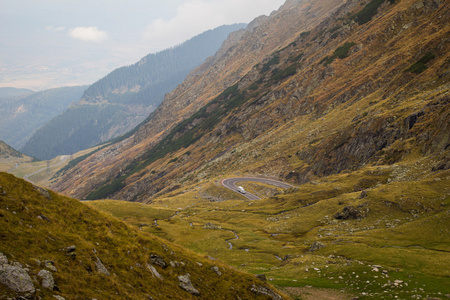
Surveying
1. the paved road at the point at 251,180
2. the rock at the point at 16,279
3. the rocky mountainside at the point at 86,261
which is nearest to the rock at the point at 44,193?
the rocky mountainside at the point at 86,261

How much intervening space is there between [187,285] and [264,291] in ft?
28.8

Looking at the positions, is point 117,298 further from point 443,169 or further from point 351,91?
point 351,91

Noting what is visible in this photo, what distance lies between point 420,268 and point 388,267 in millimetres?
3921

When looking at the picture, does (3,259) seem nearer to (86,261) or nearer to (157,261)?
(86,261)

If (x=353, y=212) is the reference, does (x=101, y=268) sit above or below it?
above

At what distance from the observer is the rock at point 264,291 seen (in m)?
28.9

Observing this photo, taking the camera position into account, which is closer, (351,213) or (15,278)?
(15,278)

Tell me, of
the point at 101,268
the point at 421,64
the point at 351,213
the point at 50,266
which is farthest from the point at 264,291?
the point at 421,64

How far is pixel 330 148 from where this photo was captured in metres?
133

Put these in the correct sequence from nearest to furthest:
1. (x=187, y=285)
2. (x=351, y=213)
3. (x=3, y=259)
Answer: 1. (x=3, y=259)
2. (x=187, y=285)
3. (x=351, y=213)

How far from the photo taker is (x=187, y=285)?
83.8ft

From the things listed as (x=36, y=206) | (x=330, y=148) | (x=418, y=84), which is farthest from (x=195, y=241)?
(x=418, y=84)

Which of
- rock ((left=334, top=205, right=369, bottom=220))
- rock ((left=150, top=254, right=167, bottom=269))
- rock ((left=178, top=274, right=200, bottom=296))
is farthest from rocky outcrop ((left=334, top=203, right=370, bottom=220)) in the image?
rock ((left=150, top=254, right=167, bottom=269))

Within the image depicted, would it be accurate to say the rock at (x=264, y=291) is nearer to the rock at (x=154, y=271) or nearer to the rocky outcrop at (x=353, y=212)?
the rock at (x=154, y=271)
